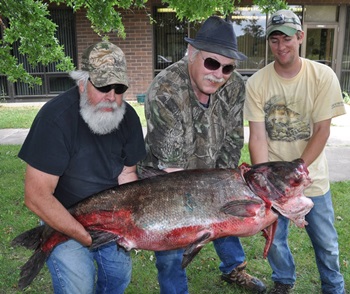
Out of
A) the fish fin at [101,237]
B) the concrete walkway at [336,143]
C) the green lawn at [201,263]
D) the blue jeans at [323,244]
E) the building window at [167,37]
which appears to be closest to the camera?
the fish fin at [101,237]

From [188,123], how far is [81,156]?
2.95 feet

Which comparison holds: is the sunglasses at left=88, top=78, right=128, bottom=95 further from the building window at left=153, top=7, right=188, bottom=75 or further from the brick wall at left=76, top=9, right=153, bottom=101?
the building window at left=153, top=7, right=188, bottom=75

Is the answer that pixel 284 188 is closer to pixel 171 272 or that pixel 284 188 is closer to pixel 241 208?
pixel 241 208

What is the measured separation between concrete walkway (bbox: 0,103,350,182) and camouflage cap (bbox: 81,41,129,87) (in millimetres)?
5274

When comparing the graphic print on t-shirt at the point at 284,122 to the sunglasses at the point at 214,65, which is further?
the graphic print on t-shirt at the point at 284,122

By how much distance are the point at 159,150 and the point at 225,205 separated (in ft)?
2.66

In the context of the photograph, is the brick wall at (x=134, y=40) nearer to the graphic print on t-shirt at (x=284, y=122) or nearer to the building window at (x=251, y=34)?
the building window at (x=251, y=34)

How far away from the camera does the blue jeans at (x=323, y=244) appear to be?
3594mm

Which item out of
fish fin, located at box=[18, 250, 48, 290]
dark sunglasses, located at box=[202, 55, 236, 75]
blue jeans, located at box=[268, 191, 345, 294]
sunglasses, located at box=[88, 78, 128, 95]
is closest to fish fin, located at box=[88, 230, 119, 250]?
fish fin, located at box=[18, 250, 48, 290]

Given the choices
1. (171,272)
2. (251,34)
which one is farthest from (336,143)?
(171,272)

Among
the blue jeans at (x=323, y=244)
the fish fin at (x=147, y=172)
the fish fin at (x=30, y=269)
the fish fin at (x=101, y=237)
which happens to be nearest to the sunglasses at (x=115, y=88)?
the fish fin at (x=147, y=172)

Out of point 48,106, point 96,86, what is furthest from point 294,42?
point 48,106

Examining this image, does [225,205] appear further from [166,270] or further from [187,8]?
[187,8]

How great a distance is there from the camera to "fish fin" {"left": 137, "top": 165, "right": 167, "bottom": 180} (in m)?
3.11
